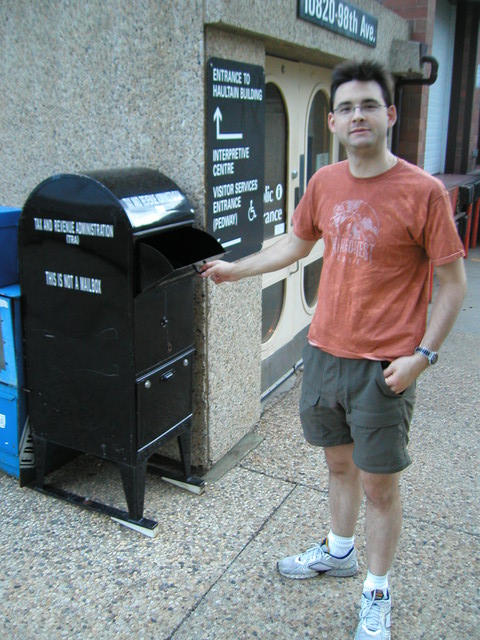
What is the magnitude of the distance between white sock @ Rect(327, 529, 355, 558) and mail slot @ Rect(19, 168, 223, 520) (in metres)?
0.91

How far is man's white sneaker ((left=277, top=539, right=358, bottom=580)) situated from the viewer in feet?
8.89

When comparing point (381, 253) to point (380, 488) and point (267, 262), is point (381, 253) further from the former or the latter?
point (380, 488)

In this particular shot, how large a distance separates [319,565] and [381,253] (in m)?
1.37

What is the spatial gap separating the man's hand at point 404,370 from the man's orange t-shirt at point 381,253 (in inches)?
2.1

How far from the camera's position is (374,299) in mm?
2238

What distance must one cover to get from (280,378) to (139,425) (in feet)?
6.61

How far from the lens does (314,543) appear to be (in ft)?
9.68

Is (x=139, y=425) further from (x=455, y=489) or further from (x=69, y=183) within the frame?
(x=455, y=489)

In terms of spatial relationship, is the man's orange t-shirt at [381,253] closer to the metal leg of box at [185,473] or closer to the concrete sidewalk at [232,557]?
the concrete sidewalk at [232,557]

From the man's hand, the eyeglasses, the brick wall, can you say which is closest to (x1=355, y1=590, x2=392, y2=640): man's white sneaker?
the man's hand

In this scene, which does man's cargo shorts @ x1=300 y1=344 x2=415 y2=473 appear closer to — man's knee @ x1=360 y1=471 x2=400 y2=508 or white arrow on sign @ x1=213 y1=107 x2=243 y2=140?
man's knee @ x1=360 y1=471 x2=400 y2=508

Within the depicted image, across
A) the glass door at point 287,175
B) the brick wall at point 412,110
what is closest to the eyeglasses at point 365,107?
the glass door at point 287,175

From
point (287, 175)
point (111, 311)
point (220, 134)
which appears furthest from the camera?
point (287, 175)

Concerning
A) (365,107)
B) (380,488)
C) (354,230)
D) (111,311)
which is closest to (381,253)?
(354,230)
